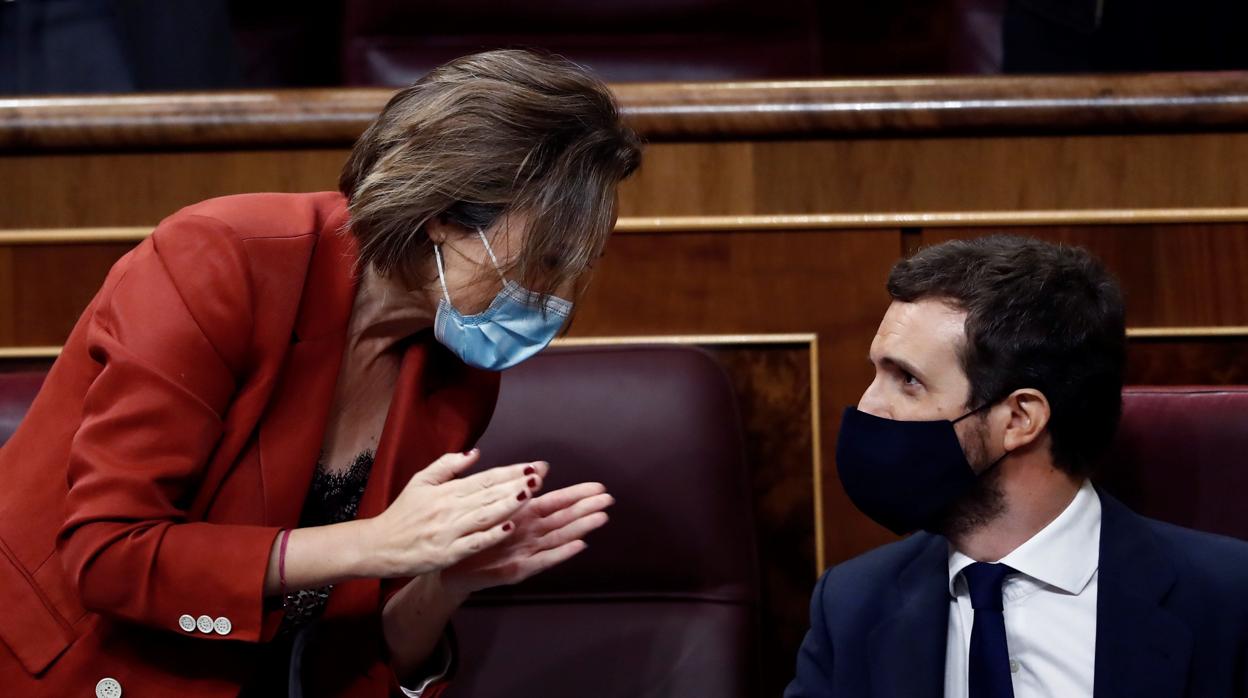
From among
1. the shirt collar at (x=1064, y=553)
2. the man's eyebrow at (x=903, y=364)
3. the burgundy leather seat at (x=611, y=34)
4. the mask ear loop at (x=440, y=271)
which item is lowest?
the shirt collar at (x=1064, y=553)

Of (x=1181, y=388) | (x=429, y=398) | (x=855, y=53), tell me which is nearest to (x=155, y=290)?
(x=429, y=398)

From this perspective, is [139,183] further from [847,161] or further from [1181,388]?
[1181,388]

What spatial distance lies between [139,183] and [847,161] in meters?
0.91

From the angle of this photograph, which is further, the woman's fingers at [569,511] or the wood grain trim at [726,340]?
the wood grain trim at [726,340]

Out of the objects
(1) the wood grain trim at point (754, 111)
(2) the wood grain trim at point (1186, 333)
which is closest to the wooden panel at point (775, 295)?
(1) the wood grain trim at point (754, 111)

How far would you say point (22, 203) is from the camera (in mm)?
1755

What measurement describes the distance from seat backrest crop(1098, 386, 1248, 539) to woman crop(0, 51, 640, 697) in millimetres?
608

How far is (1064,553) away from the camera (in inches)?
49.6

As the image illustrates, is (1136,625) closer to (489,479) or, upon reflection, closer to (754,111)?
(489,479)

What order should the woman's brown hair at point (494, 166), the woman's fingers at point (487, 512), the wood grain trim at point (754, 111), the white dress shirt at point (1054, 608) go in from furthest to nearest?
the wood grain trim at point (754, 111)
the white dress shirt at point (1054, 608)
the woman's brown hair at point (494, 166)
the woman's fingers at point (487, 512)

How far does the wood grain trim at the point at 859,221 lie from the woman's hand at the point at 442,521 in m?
0.69

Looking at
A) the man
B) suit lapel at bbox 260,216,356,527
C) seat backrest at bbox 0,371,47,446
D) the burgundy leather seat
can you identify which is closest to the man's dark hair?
the man

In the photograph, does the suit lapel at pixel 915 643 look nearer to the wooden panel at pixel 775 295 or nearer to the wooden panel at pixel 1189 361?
the wooden panel at pixel 775 295

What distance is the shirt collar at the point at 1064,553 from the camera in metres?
1.26
